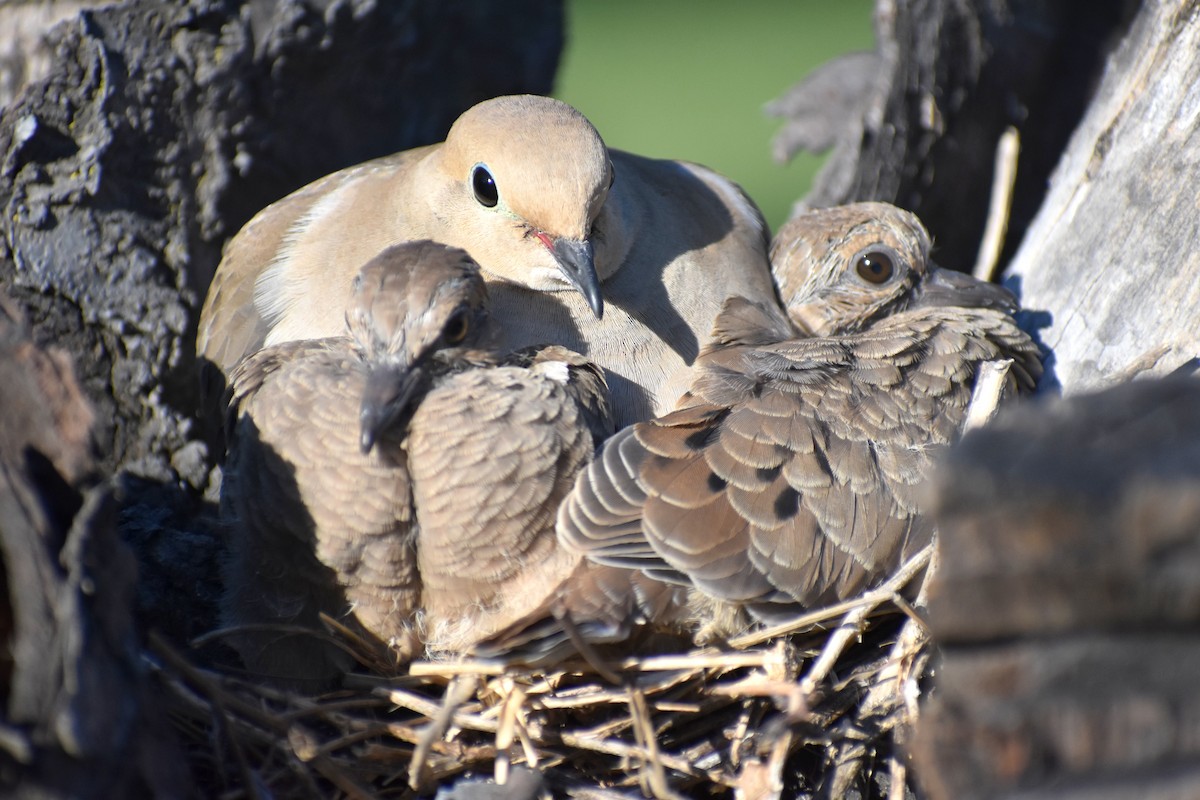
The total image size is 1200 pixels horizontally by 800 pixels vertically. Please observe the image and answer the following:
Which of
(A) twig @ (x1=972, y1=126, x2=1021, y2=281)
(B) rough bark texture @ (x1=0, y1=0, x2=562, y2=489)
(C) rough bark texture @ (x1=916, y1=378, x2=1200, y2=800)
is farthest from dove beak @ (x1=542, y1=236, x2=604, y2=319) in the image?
(A) twig @ (x1=972, y1=126, x2=1021, y2=281)

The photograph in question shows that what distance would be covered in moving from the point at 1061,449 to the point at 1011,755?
339mm

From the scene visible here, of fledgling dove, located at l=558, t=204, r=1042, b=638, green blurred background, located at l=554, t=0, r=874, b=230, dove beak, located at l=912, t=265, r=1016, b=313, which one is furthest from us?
green blurred background, located at l=554, t=0, r=874, b=230

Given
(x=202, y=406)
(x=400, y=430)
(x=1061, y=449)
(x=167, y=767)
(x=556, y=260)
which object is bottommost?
(x=202, y=406)

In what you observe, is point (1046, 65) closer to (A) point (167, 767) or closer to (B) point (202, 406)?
(B) point (202, 406)

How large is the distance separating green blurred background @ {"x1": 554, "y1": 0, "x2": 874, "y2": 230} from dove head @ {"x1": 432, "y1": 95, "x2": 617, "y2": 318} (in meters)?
4.46

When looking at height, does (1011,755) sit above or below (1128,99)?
below

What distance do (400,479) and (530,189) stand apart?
0.79 m

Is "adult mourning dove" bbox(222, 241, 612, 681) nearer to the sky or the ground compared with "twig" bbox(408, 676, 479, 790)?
nearer to the sky

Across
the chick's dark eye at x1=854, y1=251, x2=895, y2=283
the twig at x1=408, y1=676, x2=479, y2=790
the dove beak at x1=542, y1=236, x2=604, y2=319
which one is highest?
the dove beak at x1=542, y1=236, x2=604, y2=319

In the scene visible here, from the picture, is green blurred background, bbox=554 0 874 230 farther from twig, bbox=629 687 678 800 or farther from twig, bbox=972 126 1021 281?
twig, bbox=629 687 678 800

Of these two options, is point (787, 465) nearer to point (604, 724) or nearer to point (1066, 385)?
point (604, 724)

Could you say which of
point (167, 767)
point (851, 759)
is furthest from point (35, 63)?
point (851, 759)

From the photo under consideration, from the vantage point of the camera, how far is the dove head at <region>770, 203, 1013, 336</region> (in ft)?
10.4

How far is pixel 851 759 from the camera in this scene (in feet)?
7.17
